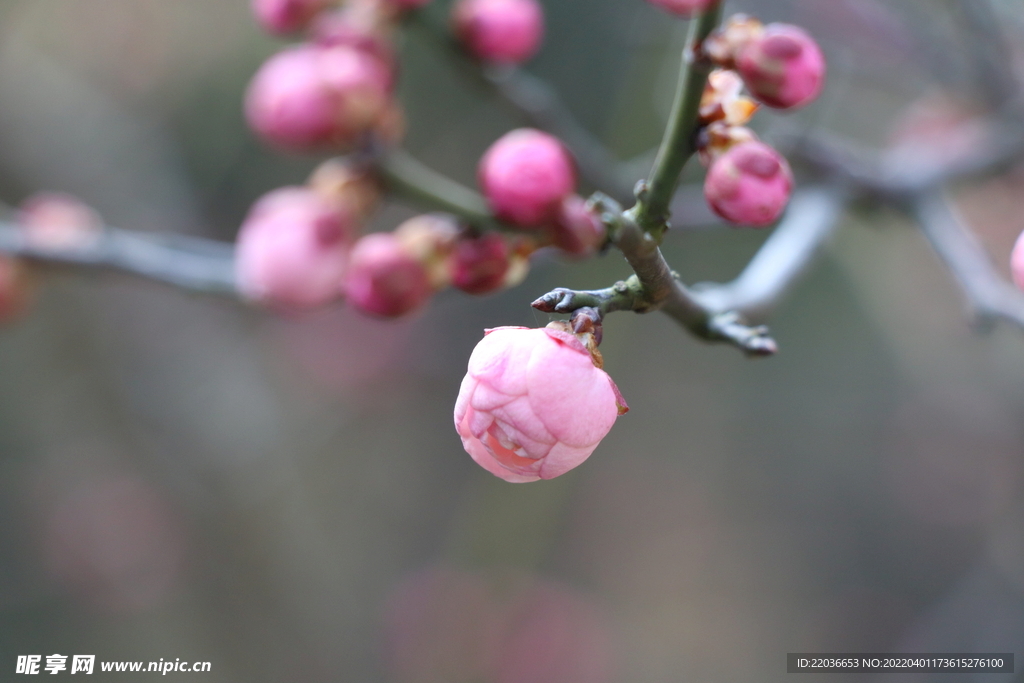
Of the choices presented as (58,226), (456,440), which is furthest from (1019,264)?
(456,440)

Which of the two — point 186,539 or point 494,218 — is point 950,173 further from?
point 186,539

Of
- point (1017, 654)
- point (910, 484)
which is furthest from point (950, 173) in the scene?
point (910, 484)

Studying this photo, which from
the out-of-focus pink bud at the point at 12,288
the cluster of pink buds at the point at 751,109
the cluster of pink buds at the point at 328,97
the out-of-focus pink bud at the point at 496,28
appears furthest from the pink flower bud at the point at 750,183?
the out-of-focus pink bud at the point at 12,288

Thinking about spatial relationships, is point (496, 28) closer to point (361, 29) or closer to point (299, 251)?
point (361, 29)

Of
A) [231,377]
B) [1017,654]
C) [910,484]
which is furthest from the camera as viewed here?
[910,484]

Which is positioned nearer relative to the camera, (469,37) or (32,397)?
(469,37)
